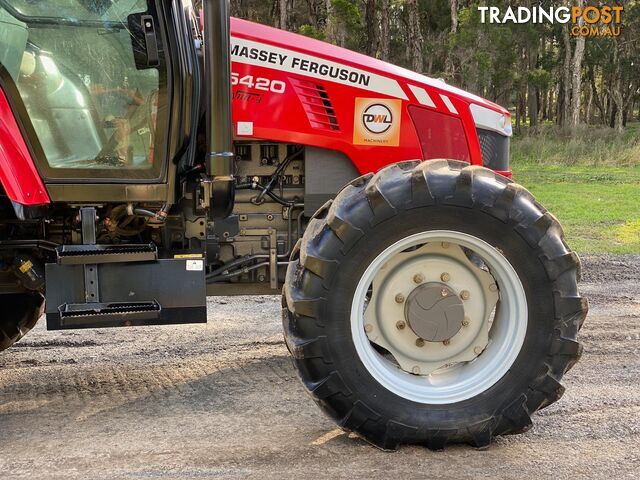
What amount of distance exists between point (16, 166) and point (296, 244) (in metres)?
1.33

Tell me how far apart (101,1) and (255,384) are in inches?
88.6

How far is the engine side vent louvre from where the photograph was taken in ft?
14.8

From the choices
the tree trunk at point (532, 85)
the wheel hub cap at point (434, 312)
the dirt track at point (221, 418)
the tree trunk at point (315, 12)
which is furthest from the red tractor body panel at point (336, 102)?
the tree trunk at point (532, 85)

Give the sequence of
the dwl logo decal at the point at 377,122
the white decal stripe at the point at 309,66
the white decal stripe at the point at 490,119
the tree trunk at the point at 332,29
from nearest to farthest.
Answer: the white decal stripe at the point at 309,66, the dwl logo decal at the point at 377,122, the white decal stripe at the point at 490,119, the tree trunk at the point at 332,29

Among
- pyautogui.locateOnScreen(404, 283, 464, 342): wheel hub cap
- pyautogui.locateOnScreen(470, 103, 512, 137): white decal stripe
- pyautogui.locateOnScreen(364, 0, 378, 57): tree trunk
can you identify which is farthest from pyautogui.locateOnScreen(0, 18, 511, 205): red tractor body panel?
pyautogui.locateOnScreen(364, 0, 378, 57): tree trunk

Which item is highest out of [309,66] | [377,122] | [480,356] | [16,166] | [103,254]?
[309,66]

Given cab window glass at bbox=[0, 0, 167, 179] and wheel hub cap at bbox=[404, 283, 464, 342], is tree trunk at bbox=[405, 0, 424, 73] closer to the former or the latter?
cab window glass at bbox=[0, 0, 167, 179]

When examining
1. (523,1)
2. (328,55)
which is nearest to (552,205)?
(328,55)

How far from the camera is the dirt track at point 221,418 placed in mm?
3500

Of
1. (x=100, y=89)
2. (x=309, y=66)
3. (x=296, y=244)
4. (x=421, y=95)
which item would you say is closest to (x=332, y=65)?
(x=309, y=66)

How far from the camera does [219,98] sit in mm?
3625

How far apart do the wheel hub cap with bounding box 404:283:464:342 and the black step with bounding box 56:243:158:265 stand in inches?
50.6

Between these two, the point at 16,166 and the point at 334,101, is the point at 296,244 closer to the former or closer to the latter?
the point at 334,101

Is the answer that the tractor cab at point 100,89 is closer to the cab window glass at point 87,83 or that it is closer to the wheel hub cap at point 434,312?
the cab window glass at point 87,83
